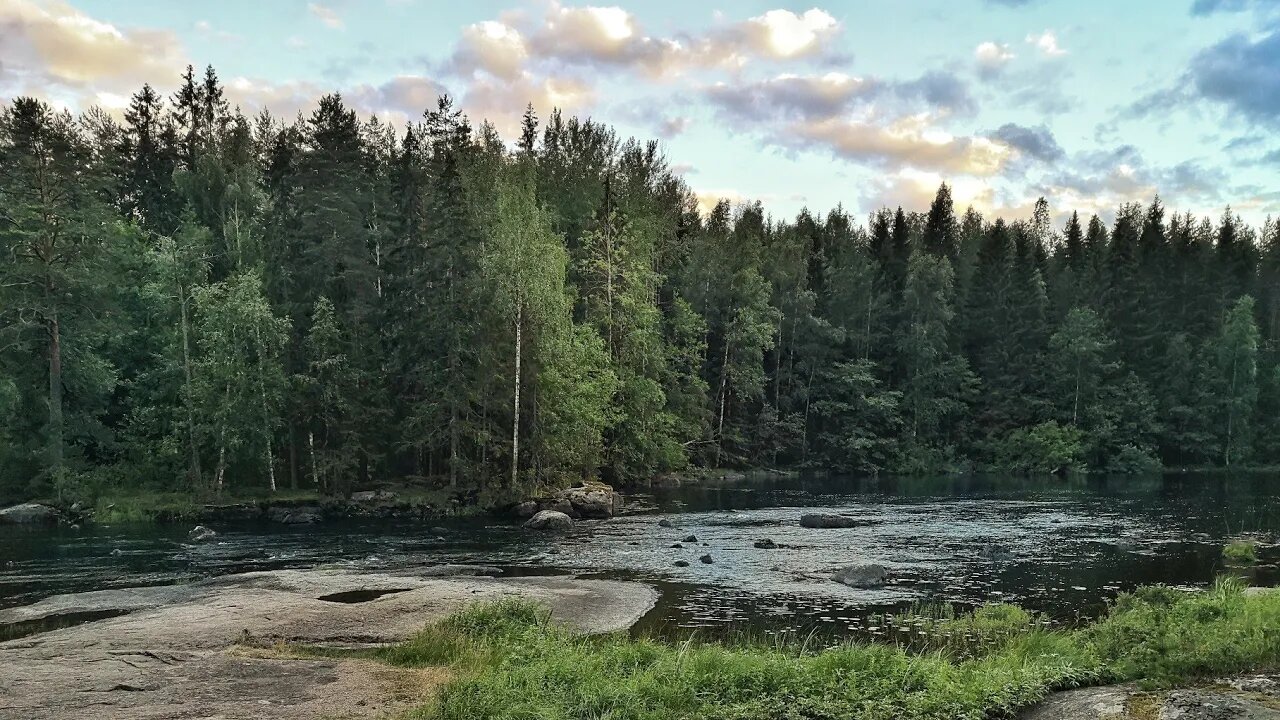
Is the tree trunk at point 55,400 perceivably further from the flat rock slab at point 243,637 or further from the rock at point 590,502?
the rock at point 590,502

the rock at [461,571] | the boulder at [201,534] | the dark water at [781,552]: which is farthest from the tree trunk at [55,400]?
the rock at [461,571]

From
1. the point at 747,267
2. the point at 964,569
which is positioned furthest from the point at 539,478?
the point at 747,267

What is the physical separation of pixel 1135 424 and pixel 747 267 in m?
42.6

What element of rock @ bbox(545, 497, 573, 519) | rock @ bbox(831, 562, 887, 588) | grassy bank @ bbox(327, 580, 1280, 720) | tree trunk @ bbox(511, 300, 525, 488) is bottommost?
rock @ bbox(545, 497, 573, 519)

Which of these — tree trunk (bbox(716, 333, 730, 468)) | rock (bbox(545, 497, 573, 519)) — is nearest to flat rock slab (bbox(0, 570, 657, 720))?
rock (bbox(545, 497, 573, 519))

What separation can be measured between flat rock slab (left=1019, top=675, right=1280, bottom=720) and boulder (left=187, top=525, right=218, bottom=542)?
37.5 metres

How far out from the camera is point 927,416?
84.3 m

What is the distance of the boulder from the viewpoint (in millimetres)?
38281

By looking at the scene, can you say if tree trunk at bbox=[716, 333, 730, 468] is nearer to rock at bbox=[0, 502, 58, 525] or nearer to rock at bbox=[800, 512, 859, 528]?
rock at bbox=[800, 512, 859, 528]

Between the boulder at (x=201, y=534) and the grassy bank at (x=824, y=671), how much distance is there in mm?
26673

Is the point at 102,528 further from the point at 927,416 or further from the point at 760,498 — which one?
the point at 927,416

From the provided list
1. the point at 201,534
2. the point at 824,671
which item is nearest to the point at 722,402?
the point at 201,534

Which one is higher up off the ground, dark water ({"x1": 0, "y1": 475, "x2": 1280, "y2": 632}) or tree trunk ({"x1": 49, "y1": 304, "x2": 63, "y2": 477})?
tree trunk ({"x1": 49, "y1": 304, "x2": 63, "y2": 477})

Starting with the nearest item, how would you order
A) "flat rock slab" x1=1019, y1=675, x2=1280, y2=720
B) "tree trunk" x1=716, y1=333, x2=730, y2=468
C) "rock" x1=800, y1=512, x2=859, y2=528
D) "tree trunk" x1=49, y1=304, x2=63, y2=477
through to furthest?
"flat rock slab" x1=1019, y1=675, x2=1280, y2=720 → "rock" x1=800, y1=512, x2=859, y2=528 → "tree trunk" x1=49, y1=304, x2=63, y2=477 → "tree trunk" x1=716, y1=333, x2=730, y2=468
